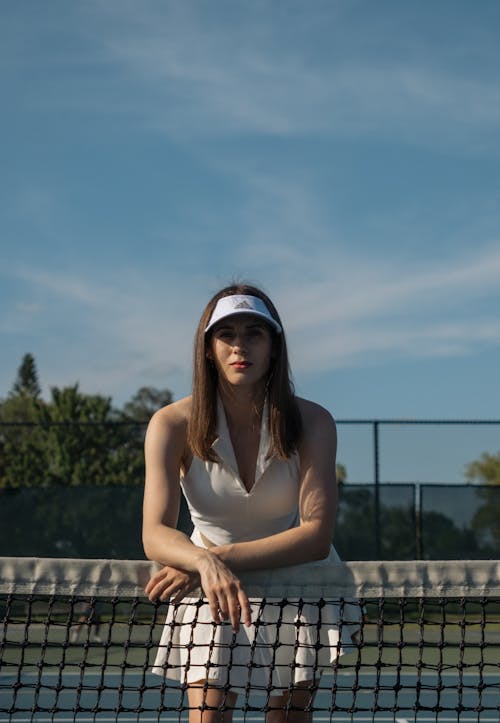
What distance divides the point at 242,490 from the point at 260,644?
1.32ft

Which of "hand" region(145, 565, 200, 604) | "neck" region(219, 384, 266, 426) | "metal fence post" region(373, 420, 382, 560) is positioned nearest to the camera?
"hand" region(145, 565, 200, 604)

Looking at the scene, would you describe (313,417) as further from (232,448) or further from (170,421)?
(170,421)

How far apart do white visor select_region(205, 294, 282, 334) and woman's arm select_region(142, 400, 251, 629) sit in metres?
0.25

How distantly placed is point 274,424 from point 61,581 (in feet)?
2.33

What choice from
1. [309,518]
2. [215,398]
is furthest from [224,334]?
[309,518]

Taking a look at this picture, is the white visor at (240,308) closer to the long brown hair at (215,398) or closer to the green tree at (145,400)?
the long brown hair at (215,398)

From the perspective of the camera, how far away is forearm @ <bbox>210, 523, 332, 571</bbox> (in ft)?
7.93

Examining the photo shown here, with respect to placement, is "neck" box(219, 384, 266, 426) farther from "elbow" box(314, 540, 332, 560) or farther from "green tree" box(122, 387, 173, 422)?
"green tree" box(122, 387, 173, 422)

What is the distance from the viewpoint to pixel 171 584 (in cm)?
242

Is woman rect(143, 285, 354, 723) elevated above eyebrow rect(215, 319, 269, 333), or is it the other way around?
eyebrow rect(215, 319, 269, 333)

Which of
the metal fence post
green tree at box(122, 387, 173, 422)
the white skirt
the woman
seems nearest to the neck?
the woman

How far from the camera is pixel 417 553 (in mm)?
11531

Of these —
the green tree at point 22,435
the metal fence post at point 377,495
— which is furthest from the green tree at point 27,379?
the metal fence post at point 377,495

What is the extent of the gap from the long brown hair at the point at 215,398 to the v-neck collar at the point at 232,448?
16 mm
